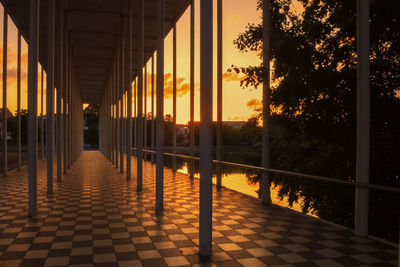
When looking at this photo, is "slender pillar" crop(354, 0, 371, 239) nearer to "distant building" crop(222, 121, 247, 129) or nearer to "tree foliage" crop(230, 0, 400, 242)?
"tree foliage" crop(230, 0, 400, 242)

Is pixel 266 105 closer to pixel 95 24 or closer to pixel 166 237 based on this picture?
pixel 166 237

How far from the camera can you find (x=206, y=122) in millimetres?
3742

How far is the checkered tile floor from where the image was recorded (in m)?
3.57

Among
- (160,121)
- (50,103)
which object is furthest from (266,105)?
(50,103)

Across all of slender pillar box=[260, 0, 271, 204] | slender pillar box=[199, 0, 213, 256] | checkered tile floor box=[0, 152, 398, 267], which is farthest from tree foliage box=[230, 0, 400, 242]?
slender pillar box=[199, 0, 213, 256]

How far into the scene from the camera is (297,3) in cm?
824

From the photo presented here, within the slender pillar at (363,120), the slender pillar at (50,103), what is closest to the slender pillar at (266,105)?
the slender pillar at (363,120)

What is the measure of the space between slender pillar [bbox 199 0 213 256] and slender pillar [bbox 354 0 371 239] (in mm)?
2016

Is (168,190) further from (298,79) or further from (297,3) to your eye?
(297,3)

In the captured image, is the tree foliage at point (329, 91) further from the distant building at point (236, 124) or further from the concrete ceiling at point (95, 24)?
the concrete ceiling at point (95, 24)

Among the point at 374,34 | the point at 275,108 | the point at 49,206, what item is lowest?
the point at 49,206

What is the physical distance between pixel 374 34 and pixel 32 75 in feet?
19.2

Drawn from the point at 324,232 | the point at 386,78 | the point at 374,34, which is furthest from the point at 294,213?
the point at 374,34

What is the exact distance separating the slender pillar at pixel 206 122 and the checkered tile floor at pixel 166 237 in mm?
370
